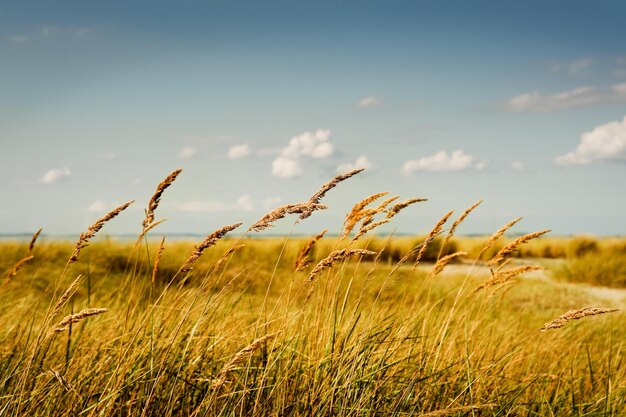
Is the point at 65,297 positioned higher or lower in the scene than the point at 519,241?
lower

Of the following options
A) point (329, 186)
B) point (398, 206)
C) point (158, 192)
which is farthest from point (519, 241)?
point (158, 192)

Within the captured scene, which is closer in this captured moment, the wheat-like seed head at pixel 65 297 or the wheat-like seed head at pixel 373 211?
the wheat-like seed head at pixel 65 297

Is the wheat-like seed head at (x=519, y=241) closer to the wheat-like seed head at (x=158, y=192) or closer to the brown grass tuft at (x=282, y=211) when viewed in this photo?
the brown grass tuft at (x=282, y=211)

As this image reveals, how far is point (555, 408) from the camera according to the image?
2516 mm

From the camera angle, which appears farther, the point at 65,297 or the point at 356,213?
the point at 356,213

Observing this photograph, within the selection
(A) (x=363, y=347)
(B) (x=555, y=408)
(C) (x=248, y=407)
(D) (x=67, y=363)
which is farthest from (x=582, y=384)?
(D) (x=67, y=363)

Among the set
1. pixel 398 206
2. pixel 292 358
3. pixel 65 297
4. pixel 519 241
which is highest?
pixel 398 206

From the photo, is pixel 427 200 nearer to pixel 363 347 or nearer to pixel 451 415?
pixel 363 347

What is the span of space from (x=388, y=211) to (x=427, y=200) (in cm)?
18

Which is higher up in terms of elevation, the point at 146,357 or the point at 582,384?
the point at 146,357

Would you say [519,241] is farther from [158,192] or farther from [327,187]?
[158,192]

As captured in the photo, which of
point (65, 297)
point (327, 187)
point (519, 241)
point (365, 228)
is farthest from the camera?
point (519, 241)

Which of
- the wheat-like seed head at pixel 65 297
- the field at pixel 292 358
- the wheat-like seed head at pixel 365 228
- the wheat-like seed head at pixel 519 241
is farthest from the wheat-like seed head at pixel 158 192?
the wheat-like seed head at pixel 519 241

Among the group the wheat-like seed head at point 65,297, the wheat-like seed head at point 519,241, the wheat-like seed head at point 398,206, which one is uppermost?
the wheat-like seed head at point 398,206
